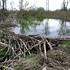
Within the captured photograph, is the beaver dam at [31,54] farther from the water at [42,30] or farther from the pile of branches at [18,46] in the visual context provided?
the water at [42,30]

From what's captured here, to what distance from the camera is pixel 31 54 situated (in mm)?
4586

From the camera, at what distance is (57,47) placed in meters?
5.01

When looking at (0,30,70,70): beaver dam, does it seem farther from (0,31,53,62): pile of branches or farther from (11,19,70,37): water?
(11,19,70,37): water

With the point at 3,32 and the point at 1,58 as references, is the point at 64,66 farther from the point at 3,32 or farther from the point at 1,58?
the point at 3,32

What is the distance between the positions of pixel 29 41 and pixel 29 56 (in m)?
0.51

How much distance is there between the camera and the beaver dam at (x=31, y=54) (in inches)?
150

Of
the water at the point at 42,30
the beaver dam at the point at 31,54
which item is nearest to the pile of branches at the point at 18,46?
the beaver dam at the point at 31,54

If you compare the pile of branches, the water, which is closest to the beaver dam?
the pile of branches

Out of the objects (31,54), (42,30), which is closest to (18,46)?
(31,54)

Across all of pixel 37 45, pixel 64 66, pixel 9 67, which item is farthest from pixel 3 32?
pixel 64 66

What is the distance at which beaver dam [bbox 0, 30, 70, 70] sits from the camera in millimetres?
3818

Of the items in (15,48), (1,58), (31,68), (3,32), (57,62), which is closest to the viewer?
(31,68)

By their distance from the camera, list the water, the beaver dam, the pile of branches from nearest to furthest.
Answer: the beaver dam, the pile of branches, the water

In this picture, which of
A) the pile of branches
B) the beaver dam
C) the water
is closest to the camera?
the beaver dam
